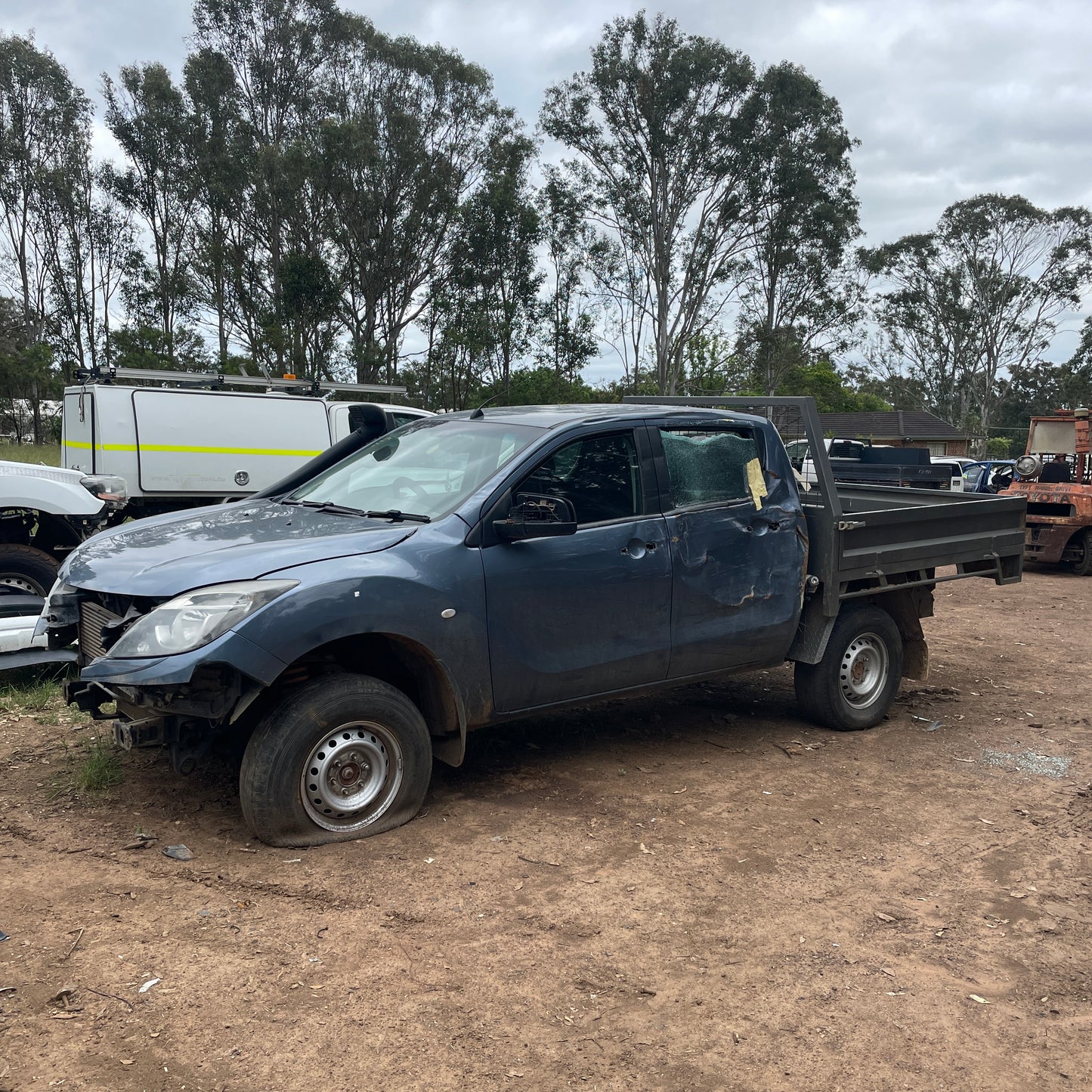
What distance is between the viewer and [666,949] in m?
3.50

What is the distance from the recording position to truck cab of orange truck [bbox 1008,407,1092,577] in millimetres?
Answer: 14375

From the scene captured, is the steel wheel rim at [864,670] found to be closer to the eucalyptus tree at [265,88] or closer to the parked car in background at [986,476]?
the parked car in background at [986,476]

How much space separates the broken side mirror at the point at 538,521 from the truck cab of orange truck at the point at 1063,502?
11.7 meters

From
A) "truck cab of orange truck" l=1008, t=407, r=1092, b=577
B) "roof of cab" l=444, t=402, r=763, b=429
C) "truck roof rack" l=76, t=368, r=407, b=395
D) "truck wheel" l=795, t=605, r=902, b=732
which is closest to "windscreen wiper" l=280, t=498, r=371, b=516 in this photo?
"roof of cab" l=444, t=402, r=763, b=429

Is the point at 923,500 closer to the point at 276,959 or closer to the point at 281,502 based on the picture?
the point at 281,502

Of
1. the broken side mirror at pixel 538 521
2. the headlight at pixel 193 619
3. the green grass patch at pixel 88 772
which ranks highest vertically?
the broken side mirror at pixel 538 521

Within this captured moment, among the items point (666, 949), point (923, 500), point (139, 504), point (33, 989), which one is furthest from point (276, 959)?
point (139, 504)

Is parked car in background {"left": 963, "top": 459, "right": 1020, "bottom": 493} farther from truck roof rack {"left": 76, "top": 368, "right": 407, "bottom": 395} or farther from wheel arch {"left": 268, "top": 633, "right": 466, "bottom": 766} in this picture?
wheel arch {"left": 268, "top": 633, "right": 466, "bottom": 766}

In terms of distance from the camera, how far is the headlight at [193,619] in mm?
3789

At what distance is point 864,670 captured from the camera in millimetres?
6270

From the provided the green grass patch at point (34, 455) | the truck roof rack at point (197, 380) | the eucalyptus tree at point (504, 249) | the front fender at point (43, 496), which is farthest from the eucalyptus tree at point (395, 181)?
the front fender at point (43, 496)

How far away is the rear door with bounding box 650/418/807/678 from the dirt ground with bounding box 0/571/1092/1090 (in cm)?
70

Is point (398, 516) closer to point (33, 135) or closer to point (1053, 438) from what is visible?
point (1053, 438)

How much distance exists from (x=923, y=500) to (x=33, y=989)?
259 inches
